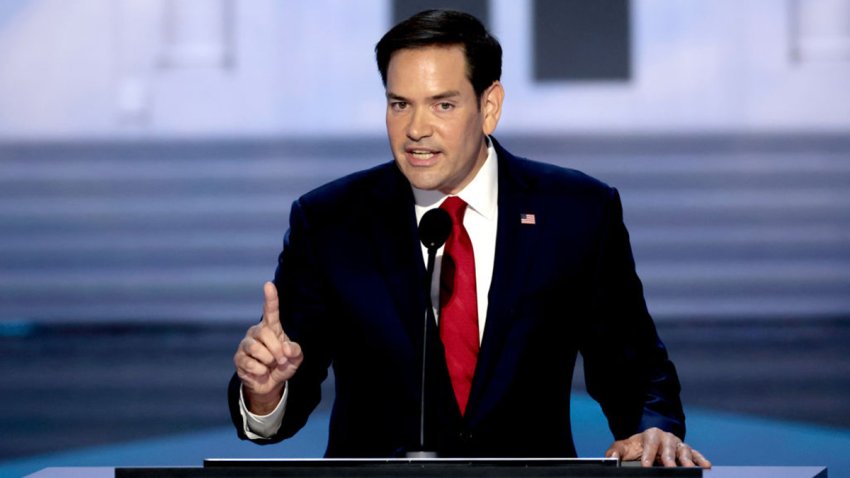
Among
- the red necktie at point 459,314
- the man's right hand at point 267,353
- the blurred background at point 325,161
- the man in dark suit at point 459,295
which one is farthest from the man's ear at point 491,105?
the blurred background at point 325,161

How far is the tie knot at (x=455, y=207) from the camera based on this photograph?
211 centimetres

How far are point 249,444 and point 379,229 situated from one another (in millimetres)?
2524

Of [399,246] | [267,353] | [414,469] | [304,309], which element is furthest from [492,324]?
[414,469]

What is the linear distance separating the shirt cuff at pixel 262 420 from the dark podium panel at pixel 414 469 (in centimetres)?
43

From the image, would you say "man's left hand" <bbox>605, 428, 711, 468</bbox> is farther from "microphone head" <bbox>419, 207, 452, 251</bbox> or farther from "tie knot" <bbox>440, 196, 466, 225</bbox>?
"tie knot" <bbox>440, 196, 466, 225</bbox>

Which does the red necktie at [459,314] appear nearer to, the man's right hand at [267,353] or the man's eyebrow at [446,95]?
the man's eyebrow at [446,95]

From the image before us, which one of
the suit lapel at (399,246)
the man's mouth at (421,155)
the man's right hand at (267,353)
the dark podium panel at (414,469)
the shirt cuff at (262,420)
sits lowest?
the shirt cuff at (262,420)

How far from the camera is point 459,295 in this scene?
2.05 metres

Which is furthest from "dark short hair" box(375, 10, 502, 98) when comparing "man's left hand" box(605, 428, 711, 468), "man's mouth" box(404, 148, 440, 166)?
"man's left hand" box(605, 428, 711, 468)

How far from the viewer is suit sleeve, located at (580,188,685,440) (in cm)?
204

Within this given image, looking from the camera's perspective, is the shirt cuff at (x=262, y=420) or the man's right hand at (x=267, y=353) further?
the shirt cuff at (x=262, y=420)

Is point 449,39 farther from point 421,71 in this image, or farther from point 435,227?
point 435,227

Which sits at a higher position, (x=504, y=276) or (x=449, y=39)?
(x=449, y=39)

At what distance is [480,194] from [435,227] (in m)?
0.44
